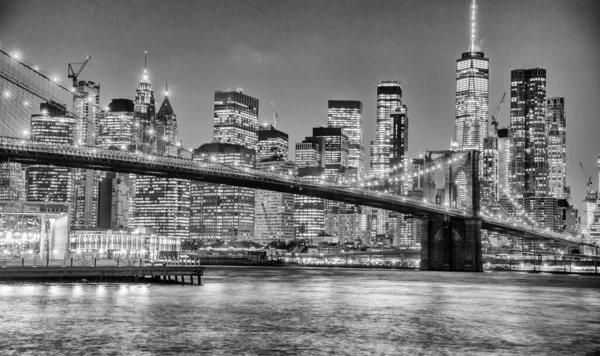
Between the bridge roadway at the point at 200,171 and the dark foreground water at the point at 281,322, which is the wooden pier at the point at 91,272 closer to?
the dark foreground water at the point at 281,322

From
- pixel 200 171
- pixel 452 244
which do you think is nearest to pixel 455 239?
pixel 452 244

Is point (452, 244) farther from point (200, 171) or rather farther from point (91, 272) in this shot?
point (91, 272)

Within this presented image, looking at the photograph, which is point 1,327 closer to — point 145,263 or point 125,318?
point 125,318

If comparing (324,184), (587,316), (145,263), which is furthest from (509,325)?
(324,184)

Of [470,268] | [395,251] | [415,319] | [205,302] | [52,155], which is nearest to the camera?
[415,319]

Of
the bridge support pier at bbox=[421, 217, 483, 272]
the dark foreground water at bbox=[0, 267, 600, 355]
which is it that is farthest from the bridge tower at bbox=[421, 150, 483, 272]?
the dark foreground water at bbox=[0, 267, 600, 355]

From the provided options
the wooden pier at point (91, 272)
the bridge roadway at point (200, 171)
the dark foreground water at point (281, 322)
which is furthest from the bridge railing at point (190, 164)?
the dark foreground water at point (281, 322)
